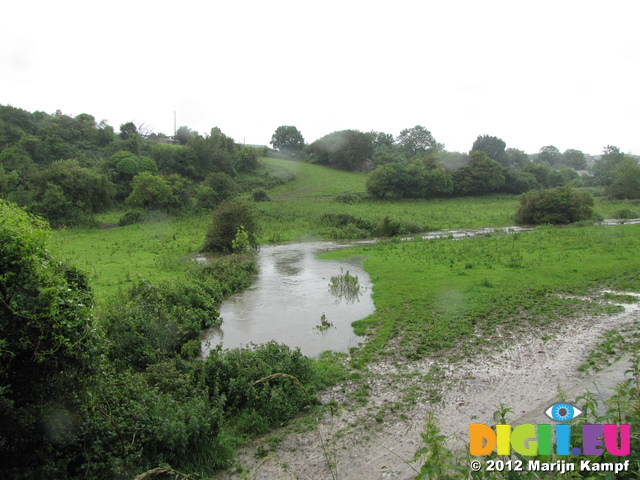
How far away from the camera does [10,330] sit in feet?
15.1

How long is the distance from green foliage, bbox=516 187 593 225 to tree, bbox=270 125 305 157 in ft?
183

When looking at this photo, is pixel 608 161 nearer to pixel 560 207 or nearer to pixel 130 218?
pixel 560 207

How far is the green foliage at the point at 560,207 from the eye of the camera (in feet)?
111

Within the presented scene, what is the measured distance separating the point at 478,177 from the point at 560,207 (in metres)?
23.7

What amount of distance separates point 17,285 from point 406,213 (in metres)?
38.7

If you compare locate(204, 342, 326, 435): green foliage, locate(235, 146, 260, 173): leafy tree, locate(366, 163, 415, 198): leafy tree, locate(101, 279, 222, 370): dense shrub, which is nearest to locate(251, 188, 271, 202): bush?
locate(366, 163, 415, 198): leafy tree

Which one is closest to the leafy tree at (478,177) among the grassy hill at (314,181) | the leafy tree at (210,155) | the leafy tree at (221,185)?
the grassy hill at (314,181)

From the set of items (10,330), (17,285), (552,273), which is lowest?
(552,273)

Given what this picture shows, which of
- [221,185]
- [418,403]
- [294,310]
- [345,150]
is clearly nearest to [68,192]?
[221,185]

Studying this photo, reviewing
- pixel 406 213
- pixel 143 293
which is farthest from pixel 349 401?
pixel 406 213

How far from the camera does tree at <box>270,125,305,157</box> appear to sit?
84125 millimetres

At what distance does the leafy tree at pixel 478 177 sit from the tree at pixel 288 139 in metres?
37.0

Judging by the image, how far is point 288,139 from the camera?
3314 inches

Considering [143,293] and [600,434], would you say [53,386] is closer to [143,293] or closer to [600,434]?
[600,434]
